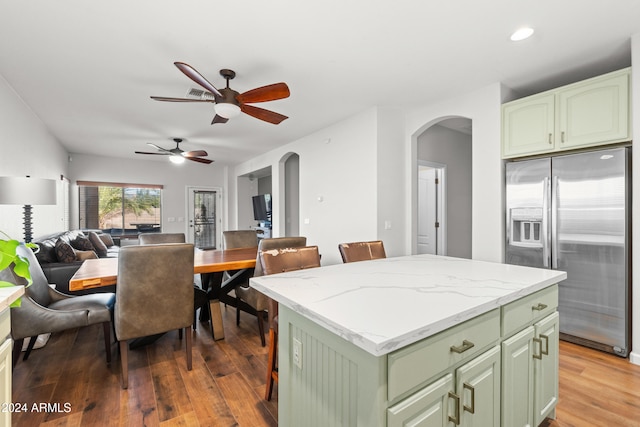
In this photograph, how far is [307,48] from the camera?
7.91 feet

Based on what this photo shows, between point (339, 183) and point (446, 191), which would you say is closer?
point (339, 183)

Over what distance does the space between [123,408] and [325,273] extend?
1.47 meters

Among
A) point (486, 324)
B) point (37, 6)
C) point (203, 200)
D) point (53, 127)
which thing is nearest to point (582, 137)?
point (486, 324)

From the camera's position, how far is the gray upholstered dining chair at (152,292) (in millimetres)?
2006

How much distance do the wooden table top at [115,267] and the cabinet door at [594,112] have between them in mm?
3069

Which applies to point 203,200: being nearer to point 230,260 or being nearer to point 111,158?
point 111,158

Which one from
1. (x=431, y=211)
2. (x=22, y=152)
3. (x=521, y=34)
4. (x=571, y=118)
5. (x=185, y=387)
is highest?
(x=521, y=34)

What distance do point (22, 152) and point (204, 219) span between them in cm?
488

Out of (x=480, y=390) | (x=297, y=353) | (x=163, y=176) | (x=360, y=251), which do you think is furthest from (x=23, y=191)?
(x=163, y=176)

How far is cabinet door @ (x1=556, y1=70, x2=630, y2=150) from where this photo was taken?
2.35 metres

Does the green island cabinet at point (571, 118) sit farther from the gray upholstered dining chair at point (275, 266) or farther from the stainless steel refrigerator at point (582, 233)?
the gray upholstered dining chair at point (275, 266)

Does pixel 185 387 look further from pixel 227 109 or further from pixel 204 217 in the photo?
pixel 204 217

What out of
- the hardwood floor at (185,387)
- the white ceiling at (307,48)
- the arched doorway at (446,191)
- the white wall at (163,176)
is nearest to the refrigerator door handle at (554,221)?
the hardwood floor at (185,387)

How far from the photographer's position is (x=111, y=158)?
6836 mm
